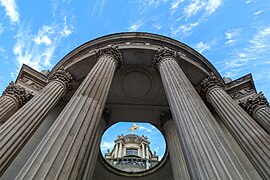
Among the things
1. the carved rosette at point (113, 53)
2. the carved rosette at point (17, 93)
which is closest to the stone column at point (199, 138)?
the carved rosette at point (113, 53)

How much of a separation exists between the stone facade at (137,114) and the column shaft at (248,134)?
4cm

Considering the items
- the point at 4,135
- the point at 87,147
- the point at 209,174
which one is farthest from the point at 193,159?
the point at 4,135

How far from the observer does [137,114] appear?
64.7ft

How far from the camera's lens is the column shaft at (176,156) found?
12.0 meters

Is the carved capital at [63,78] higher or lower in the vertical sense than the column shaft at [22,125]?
higher

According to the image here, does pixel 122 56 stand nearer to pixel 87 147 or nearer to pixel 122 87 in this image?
pixel 122 87

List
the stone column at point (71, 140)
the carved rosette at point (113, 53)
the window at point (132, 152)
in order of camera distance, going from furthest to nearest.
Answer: the window at point (132, 152)
the carved rosette at point (113, 53)
the stone column at point (71, 140)

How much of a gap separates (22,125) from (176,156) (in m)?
9.24

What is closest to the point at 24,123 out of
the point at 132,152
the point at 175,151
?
the point at 175,151

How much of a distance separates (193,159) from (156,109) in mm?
13243

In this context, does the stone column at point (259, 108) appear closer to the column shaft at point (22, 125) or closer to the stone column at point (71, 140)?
the stone column at point (71, 140)

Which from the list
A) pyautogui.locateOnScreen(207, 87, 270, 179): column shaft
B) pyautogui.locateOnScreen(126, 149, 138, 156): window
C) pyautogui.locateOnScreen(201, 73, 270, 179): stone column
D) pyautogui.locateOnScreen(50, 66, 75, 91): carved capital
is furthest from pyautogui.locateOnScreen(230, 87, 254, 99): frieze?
pyautogui.locateOnScreen(126, 149, 138, 156): window

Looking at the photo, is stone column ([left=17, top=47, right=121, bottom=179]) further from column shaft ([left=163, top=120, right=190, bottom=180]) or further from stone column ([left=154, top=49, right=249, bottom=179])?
column shaft ([left=163, top=120, right=190, bottom=180])

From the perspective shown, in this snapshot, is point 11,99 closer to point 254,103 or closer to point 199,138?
point 199,138
